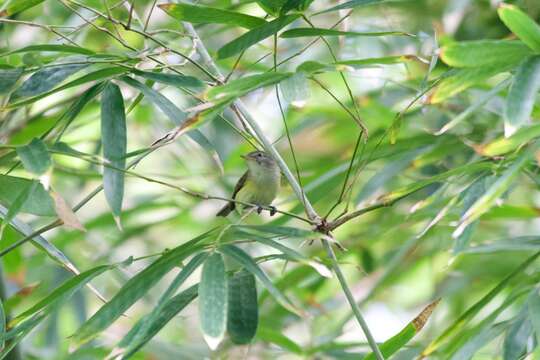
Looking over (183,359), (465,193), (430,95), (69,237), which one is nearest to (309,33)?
(430,95)

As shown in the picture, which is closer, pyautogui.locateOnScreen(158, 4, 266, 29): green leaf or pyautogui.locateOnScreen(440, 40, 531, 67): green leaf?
pyautogui.locateOnScreen(440, 40, 531, 67): green leaf

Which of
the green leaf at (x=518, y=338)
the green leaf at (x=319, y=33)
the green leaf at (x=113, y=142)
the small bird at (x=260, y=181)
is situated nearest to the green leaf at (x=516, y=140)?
the green leaf at (x=319, y=33)

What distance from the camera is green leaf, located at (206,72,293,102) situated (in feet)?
3.97

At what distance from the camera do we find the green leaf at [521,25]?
49.1 inches

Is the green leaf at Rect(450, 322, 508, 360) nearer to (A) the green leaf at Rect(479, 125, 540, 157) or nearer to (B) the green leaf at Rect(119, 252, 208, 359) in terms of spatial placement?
(A) the green leaf at Rect(479, 125, 540, 157)

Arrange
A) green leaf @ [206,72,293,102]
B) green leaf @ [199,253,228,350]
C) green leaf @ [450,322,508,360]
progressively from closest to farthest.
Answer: green leaf @ [199,253,228,350] → green leaf @ [206,72,293,102] → green leaf @ [450,322,508,360]

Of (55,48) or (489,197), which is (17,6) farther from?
(489,197)

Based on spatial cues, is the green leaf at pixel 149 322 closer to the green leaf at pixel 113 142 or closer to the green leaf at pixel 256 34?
the green leaf at pixel 113 142

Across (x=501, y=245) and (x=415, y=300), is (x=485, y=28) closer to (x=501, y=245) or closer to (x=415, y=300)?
(x=415, y=300)

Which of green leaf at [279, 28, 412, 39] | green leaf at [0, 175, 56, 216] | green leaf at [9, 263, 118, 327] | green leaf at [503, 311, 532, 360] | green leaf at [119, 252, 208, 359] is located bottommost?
green leaf at [119, 252, 208, 359]

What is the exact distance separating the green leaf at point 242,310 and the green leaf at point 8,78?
431mm

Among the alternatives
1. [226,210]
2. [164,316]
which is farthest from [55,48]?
[226,210]

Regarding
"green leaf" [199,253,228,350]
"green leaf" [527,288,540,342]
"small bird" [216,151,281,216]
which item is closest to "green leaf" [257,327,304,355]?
"small bird" [216,151,281,216]

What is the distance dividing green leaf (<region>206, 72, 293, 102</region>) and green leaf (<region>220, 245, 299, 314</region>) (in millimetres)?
203
